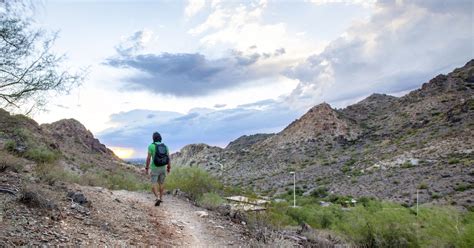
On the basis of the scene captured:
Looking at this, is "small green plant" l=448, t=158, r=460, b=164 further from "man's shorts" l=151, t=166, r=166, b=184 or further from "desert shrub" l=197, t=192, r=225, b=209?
"man's shorts" l=151, t=166, r=166, b=184

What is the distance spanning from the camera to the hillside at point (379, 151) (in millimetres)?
38625

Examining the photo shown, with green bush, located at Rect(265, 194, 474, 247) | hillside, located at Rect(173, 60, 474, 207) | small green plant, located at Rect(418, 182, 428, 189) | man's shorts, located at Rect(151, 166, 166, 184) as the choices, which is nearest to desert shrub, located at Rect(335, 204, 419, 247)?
green bush, located at Rect(265, 194, 474, 247)

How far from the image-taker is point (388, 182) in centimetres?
4044

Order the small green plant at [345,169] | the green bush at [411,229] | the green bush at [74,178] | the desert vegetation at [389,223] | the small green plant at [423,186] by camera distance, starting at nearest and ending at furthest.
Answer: the green bush at [411,229]
the desert vegetation at [389,223]
the green bush at [74,178]
the small green plant at [423,186]
the small green plant at [345,169]

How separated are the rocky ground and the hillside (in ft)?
59.8

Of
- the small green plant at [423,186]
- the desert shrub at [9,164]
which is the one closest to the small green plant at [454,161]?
the small green plant at [423,186]

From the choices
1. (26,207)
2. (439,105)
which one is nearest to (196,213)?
(26,207)

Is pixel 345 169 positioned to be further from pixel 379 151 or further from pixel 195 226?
pixel 195 226

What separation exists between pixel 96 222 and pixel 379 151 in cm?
4894

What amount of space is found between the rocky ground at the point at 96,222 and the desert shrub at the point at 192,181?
3.87 m

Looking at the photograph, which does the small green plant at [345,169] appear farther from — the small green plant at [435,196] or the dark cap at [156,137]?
the dark cap at [156,137]

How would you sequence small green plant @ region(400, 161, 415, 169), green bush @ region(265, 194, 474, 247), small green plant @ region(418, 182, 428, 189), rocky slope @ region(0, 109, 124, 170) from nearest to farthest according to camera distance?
1. green bush @ region(265, 194, 474, 247)
2. small green plant @ region(418, 182, 428, 189)
3. rocky slope @ region(0, 109, 124, 170)
4. small green plant @ region(400, 161, 415, 169)

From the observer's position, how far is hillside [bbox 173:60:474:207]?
3862 cm

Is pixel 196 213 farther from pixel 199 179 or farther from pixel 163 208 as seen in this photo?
pixel 199 179
